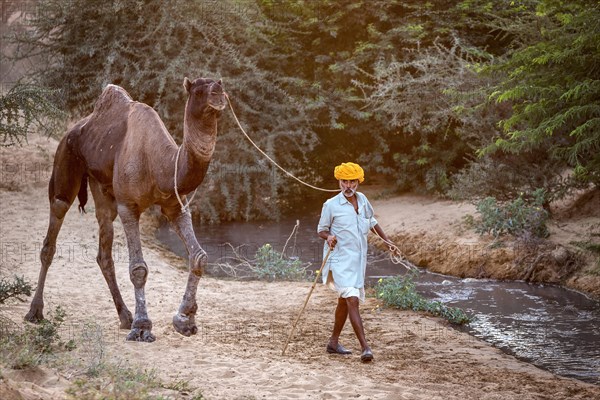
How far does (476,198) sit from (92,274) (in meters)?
7.71

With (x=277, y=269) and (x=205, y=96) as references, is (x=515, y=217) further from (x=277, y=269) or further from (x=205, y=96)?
(x=205, y=96)

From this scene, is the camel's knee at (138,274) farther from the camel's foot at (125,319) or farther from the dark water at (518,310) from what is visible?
the dark water at (518,310)

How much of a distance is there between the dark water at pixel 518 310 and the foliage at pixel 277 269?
48.7 inches

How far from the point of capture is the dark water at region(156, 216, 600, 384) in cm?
952

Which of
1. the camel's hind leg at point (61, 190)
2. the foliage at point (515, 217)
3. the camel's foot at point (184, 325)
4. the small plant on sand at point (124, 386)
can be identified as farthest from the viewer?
the foliage at point (515, 217)

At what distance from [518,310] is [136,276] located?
5595 mm

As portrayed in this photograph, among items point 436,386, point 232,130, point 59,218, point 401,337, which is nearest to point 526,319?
point 401,337

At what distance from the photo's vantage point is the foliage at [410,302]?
35.9 feet

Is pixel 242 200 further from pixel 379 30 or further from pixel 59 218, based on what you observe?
pixel 59 218

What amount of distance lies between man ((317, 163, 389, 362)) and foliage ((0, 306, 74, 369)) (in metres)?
2.55

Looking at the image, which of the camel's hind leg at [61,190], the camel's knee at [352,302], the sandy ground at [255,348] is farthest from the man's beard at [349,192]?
the camel's hind leg at [61,190]

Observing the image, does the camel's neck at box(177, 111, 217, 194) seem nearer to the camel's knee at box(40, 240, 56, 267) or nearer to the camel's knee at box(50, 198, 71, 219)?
the camel's knee at box(50, 198, 71, 219)

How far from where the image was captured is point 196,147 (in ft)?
25.9

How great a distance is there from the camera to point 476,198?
55.0 feet
